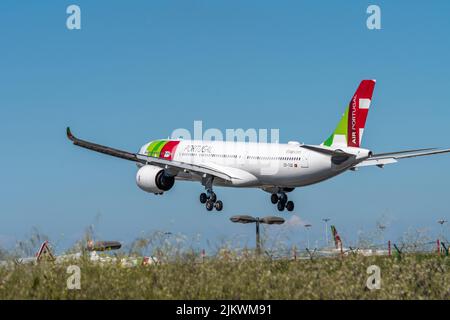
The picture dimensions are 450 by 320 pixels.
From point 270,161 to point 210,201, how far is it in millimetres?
5247

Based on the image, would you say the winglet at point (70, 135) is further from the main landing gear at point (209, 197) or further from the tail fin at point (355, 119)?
the tail fin at point (355, 119)

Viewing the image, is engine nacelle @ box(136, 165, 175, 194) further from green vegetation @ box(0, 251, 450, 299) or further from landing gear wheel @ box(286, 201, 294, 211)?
green vegetation @ box(0, 251, 450, 299)

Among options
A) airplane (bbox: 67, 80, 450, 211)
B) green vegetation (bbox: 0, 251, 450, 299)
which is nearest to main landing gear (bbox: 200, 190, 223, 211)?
airplane (bbox: 67, 80, 450, 211)

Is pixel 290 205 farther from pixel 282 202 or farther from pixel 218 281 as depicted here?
pixel 218 281

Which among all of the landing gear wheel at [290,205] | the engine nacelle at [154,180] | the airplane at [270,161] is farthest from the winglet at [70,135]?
the landing gear wheel at [290,205]

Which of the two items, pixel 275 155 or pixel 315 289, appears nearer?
pixel 315 289

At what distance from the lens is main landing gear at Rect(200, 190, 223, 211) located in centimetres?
5128

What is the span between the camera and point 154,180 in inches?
2093

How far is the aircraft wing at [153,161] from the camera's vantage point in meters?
45.9
